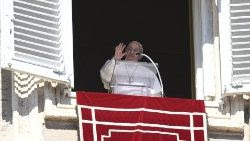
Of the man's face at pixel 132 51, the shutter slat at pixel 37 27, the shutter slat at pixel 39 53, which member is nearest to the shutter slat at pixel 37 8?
the shutter slat at pixel 37 27

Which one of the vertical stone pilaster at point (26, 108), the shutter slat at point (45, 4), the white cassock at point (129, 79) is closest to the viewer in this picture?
the vertical stone pilaster at point (26, 108)

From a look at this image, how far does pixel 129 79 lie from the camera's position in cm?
1627

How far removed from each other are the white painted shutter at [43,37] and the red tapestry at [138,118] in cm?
35

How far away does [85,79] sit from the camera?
1706 centimetres

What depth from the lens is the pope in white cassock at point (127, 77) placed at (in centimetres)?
1617

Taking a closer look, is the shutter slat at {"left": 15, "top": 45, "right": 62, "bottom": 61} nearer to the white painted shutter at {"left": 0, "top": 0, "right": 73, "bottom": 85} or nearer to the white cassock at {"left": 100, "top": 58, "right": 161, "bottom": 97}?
the white painted shutter at {"left": 0, "top": 0, "right": 73, "bottom": 85}

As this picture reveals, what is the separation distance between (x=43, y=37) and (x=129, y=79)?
97 cm

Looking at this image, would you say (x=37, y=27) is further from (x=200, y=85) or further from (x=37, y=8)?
(x=200, y=85)

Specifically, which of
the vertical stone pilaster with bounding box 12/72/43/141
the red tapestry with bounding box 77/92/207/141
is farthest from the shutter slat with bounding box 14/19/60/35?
the red tapestry with bounding box 77/92/207/141

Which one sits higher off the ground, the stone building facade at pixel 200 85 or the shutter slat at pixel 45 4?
the shutter slat at pixel 45 4

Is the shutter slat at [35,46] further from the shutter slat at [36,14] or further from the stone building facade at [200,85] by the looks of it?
the shutter slat at [36,14]

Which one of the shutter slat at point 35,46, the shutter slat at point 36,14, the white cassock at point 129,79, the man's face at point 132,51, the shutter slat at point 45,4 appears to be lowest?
the white cassock at point 129,79

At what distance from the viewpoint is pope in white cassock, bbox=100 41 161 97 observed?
637 inches

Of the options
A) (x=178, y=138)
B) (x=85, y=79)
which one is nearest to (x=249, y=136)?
(x=178, y=138)
